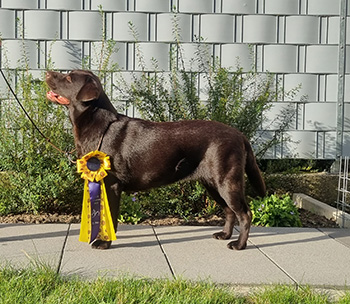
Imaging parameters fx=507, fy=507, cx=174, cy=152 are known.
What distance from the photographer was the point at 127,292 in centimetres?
320

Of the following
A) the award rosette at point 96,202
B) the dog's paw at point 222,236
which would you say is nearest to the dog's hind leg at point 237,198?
the dog's paw at point 222,236

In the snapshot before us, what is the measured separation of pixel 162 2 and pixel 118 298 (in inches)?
192

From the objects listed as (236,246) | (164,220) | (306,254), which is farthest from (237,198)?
(164,220)

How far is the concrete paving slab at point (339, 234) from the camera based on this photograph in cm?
503

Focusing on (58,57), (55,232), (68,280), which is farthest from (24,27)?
(68,280)

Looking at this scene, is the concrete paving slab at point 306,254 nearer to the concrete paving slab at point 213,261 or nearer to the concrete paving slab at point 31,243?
the concrete paving slab at point 213,261

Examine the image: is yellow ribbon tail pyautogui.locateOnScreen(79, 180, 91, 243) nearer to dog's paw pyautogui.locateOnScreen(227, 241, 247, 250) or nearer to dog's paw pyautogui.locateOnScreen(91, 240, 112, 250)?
dog's paw pyautogui.locateOnScreen(91, 240, 112, 250)

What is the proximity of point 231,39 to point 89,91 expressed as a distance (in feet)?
10.9

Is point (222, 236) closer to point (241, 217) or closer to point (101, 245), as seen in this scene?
point (241, 217)

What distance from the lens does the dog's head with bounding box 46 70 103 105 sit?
172 inches

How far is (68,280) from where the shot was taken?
3.52 meters

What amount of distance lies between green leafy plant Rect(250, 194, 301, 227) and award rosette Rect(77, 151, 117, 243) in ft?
6.70

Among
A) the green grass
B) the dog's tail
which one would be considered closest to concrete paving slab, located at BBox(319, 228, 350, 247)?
the dog's tail

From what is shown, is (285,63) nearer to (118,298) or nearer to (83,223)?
(83,223)
